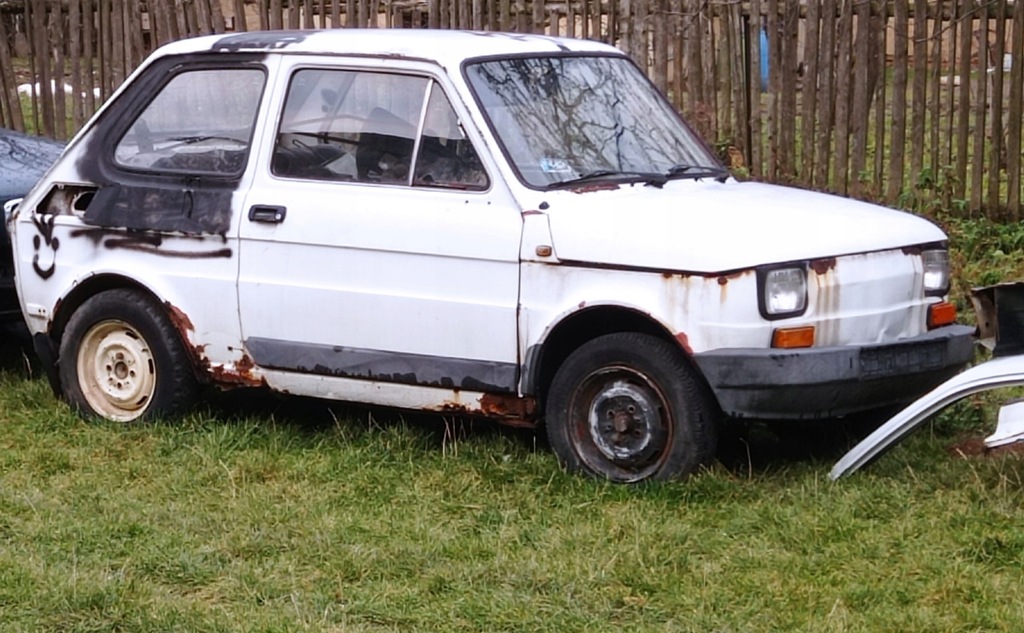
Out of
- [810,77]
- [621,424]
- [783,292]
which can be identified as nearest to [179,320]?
[621,424]

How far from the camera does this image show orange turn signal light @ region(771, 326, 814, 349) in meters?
5.57

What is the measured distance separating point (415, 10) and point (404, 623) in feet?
25.5

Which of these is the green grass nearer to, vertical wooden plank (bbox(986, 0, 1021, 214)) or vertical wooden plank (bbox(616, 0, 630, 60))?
vertical wooden plank (bbox(986, 0, 1021, 214))

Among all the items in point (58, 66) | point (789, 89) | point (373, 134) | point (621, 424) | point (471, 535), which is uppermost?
point (58, 66)

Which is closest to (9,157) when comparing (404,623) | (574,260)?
(574,260)

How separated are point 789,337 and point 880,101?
16.6 feet

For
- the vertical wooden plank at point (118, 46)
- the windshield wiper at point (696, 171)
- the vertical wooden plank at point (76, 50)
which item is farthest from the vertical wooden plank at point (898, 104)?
the vertical wooden plank at point (76, 50)

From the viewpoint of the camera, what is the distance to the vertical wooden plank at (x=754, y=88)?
10.6 meters

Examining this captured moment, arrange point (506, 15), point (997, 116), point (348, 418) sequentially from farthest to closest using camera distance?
point (506, 15) → point (997, 116) → point (348, 418)

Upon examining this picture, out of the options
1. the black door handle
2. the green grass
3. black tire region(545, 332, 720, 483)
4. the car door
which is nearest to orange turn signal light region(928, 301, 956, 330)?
the green grass

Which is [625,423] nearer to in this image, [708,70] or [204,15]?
[708,70]

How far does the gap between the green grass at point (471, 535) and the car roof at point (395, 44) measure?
1548 millimetres

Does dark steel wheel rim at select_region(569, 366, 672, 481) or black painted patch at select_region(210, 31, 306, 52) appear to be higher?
black painted patch at select_region(210, 31, 306, 52)

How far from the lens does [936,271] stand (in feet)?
20.0
